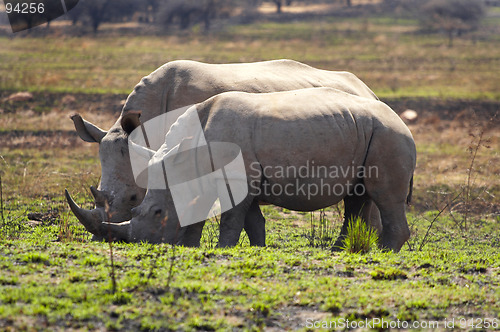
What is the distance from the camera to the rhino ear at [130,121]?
28.9 ft

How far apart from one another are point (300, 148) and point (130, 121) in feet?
7.29

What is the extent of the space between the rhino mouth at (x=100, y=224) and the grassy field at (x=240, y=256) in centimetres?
43

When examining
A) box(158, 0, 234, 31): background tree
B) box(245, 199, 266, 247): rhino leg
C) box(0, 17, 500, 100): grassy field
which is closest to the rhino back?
box(245, 199, 266, 247): rhino leg

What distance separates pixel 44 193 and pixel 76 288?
7.08 meters

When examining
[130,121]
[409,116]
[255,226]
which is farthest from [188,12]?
[255,226]

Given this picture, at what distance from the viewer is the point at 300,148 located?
26.1 ft

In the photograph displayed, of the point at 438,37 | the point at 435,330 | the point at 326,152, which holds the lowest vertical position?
the point at 438,37

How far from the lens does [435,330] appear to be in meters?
5.61

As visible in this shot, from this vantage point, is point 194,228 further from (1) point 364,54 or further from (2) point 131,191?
(1) point 364,54

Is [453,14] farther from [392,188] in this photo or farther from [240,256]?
[240,256]

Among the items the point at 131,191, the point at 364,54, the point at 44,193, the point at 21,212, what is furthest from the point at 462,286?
the point at 364,54

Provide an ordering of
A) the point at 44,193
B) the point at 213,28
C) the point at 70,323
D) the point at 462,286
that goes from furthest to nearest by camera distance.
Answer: the point at 213,28 → the point at 44,193 → the point at 462,286 → the point at 70,323

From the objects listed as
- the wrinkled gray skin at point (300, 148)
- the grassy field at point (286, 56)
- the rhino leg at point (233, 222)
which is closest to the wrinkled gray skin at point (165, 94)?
the wrinkled gray skin at point (300, 148)

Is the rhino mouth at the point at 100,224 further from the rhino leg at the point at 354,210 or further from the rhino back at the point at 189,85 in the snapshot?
the rhino leg at the point at 354,210
